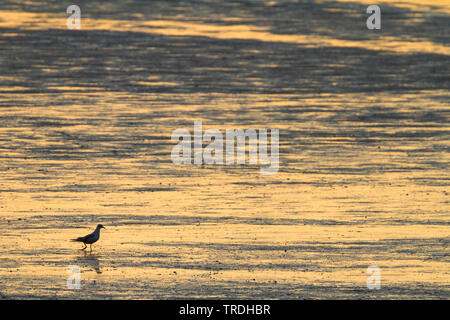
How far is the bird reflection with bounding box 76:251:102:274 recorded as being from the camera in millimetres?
9656

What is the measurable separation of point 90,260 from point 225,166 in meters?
4.27

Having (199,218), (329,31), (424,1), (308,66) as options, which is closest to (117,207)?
(199,218)

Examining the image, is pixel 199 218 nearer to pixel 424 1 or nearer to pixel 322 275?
pixel 322 275

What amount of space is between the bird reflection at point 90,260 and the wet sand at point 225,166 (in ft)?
0.13

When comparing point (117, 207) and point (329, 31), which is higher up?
point (329, 31)

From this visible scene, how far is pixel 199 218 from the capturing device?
444 inches

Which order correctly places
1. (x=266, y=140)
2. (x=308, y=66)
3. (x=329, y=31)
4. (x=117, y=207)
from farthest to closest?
(x=329, y=31) → (x=308, y=66) → (x=266, y=140) → (x=117, y=207)

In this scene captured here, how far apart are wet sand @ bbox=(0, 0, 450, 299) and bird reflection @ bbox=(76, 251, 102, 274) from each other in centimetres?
4

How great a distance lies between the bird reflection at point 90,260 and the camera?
9.66 m

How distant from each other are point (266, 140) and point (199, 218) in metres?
4.26

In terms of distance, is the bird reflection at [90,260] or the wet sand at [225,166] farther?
the bird reflection at [90,260]

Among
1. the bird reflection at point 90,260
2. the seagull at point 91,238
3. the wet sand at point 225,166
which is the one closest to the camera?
the wet sand at point 225,166

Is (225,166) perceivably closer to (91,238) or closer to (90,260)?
(91,238)

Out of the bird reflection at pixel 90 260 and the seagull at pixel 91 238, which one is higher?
the seagull at pixel 91 238
